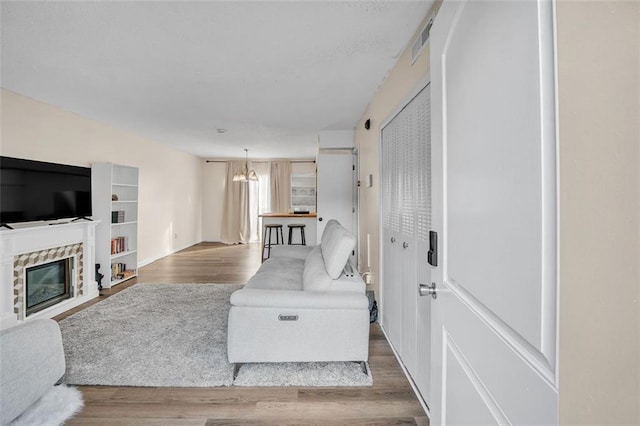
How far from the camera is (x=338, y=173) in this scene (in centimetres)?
466

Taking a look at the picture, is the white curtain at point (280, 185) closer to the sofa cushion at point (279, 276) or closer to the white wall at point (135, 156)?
the white wall at point (135, 156)

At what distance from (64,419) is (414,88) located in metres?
2.78

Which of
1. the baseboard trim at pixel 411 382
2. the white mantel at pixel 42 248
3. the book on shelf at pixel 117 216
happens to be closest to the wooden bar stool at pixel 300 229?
the book on shelf at pixel 117 216

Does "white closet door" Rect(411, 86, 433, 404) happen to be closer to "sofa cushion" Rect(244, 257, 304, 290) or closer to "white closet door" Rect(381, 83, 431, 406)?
"white closet door" Rect(381, 83, 431, 406)

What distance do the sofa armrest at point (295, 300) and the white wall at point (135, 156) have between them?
301 centimetres

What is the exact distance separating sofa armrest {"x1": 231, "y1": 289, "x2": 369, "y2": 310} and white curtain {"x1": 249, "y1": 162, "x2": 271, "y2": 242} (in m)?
6.33

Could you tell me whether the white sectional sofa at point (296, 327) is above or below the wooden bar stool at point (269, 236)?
below

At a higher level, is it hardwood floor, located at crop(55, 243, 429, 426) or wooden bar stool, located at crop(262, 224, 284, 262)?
wooden bar stool, located at crop(262, 224, 284, 262)

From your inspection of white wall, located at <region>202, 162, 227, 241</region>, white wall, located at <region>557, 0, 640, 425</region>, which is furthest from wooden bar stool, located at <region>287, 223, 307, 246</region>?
white wall, located at <region>557, 0, 640, 425</region>

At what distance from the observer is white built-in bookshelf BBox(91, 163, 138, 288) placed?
3998mm

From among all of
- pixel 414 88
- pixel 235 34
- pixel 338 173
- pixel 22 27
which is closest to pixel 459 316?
pixel 414 88

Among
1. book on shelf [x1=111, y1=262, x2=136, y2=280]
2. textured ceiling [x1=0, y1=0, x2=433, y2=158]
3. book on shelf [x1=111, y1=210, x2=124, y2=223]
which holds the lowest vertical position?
book on shelf [x1=111, y1=262, x2=136, y2=280]

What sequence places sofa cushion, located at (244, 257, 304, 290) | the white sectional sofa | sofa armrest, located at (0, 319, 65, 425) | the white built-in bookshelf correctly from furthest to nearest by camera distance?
the white built-in bookshelf
sofa cushion, located at (244, 257, 304, 290)
the white sectional sofa
sofa armrest, located at (0, 319, 65, 425)

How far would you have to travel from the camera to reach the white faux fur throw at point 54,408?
158 cm
